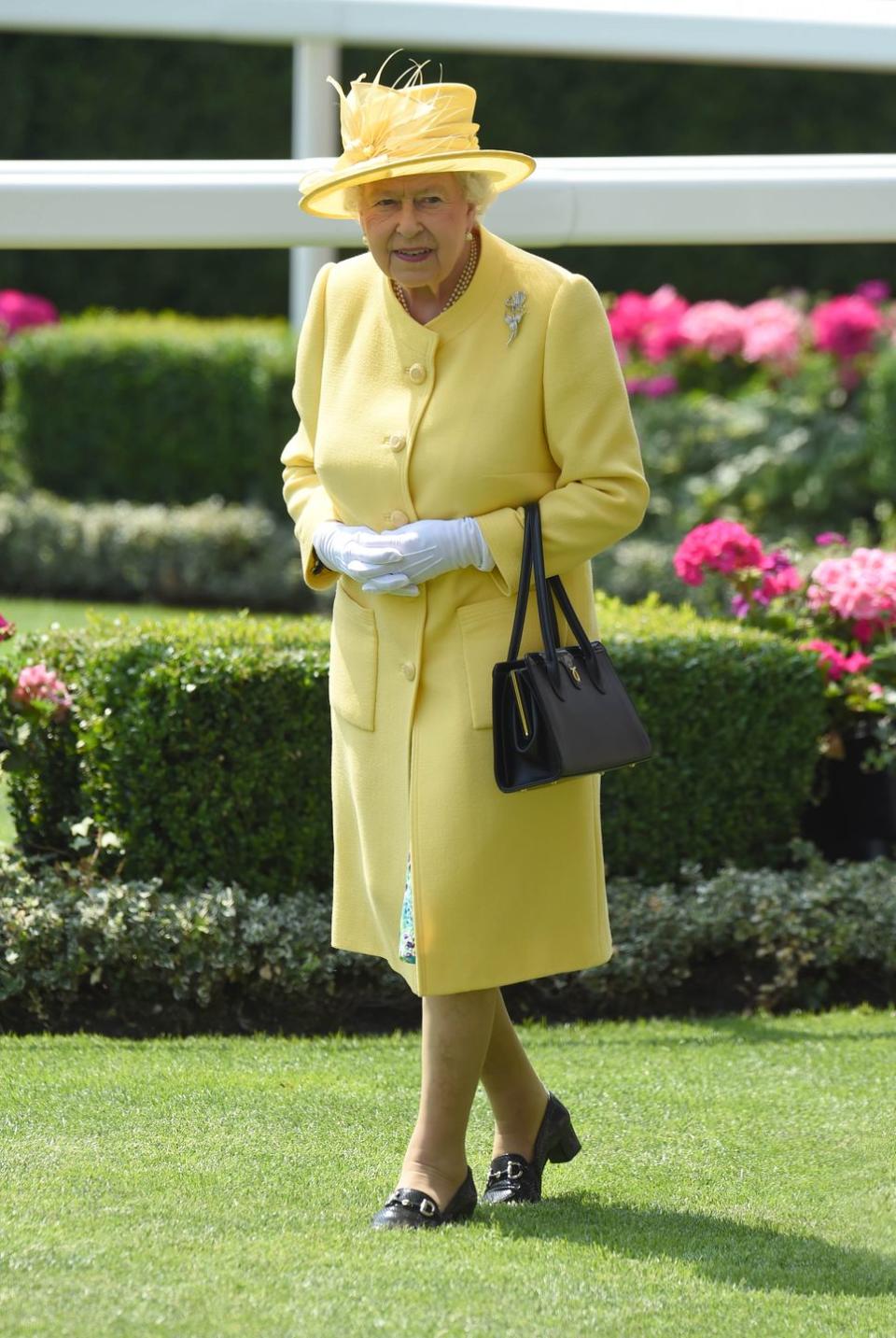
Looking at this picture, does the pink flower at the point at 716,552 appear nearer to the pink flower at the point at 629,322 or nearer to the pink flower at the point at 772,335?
the pink flower at the point at 772,335

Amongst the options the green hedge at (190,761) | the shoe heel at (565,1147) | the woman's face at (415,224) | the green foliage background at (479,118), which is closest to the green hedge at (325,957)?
the green hedge at (190,761)

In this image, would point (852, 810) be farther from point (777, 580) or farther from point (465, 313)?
point (465, 313)

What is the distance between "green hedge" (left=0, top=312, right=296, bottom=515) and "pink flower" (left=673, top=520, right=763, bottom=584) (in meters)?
5.37

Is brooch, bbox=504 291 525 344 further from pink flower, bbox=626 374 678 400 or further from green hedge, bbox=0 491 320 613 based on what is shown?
pink flower, bbox=626 374 678 400

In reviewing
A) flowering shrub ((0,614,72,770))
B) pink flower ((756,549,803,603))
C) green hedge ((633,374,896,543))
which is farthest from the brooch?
green hedge ((633,374,896,543))

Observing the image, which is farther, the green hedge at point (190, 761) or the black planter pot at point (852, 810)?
the black planter pot at point (852, 810)

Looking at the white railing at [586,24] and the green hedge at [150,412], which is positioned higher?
the white railing at [586,24]

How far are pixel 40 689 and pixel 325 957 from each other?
3.16 ft

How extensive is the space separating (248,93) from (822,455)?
5.53 metres

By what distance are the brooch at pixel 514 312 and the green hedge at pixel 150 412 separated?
7432 mm

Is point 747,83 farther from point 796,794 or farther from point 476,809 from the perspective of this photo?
point 476,809

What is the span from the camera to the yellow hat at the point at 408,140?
10.3ft

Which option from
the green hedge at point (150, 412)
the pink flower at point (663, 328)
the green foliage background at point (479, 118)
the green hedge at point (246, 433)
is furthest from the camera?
the green foliage background at point (479, 118)

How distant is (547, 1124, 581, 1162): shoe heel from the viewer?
3.57 meters
